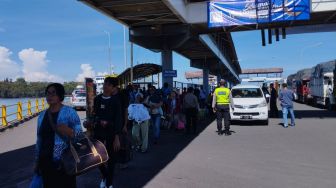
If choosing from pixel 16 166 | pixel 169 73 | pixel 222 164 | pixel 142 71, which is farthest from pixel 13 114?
pixel 222 164

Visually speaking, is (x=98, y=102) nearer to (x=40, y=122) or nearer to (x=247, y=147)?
(x=40, y=122)

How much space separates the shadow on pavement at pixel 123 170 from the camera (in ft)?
23.1

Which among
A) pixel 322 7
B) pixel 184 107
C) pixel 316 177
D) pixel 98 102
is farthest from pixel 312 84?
pixel 98 102

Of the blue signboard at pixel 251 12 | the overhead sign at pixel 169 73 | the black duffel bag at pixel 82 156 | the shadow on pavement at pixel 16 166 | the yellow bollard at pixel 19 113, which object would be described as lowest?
the shadow on pavement at pixel 16 166

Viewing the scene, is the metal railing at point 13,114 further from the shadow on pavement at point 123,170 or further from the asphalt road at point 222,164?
the shadow on pavement at point 123,170

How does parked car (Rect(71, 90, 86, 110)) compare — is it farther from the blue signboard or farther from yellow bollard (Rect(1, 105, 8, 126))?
the blue signboard

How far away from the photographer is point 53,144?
401 cm

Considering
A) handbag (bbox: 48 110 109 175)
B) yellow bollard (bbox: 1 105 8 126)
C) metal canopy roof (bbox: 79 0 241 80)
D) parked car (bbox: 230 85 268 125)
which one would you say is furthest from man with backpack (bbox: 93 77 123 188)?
yellow bollard (bbox: 1 105 8 126)

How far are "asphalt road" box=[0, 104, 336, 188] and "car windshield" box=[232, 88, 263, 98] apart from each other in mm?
5433

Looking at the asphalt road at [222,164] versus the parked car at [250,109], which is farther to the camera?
the parked car at [250,109]

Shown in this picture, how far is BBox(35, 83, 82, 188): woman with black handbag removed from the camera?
13.1 feet

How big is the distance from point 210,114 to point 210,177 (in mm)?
17244

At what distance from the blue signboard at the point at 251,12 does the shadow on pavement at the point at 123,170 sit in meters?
9.17

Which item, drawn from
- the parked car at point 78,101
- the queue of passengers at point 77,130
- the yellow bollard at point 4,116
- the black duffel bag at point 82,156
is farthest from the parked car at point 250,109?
the parked car at point 78,101
